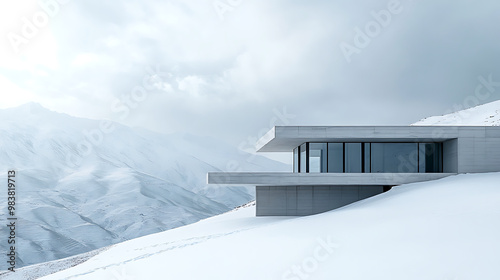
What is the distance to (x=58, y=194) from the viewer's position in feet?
371

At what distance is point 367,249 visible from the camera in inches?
342

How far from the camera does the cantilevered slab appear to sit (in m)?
18.5

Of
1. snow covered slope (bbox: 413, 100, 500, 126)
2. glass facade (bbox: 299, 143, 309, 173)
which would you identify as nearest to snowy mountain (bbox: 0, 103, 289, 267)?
glass facade (bbox: 299, 143, 309, 173)

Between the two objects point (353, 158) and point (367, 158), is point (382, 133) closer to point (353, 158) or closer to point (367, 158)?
point (367, 158)

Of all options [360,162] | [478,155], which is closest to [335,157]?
[360,162]

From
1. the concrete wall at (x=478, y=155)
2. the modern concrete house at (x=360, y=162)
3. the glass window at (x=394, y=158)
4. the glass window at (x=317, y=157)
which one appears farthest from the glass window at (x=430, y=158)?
the glass window at (x=317, y=157)

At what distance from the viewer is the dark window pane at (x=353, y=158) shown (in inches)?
801

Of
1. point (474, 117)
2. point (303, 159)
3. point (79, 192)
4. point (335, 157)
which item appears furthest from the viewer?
point (79, 192)

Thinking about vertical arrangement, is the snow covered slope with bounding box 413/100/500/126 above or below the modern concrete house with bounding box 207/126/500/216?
above

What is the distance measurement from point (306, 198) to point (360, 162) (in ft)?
11.3

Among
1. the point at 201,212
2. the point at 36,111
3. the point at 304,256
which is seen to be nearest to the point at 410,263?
the point at 304,256

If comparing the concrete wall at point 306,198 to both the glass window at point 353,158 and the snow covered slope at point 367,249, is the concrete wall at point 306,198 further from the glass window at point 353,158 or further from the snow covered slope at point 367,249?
the snow covered slope at point 367,249

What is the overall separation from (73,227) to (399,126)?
84.6m

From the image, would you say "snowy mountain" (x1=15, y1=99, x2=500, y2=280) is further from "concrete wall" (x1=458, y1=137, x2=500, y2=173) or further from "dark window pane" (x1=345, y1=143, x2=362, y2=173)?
"dark window pane" (x1=345, y1=143, x2=362, y2=173)
